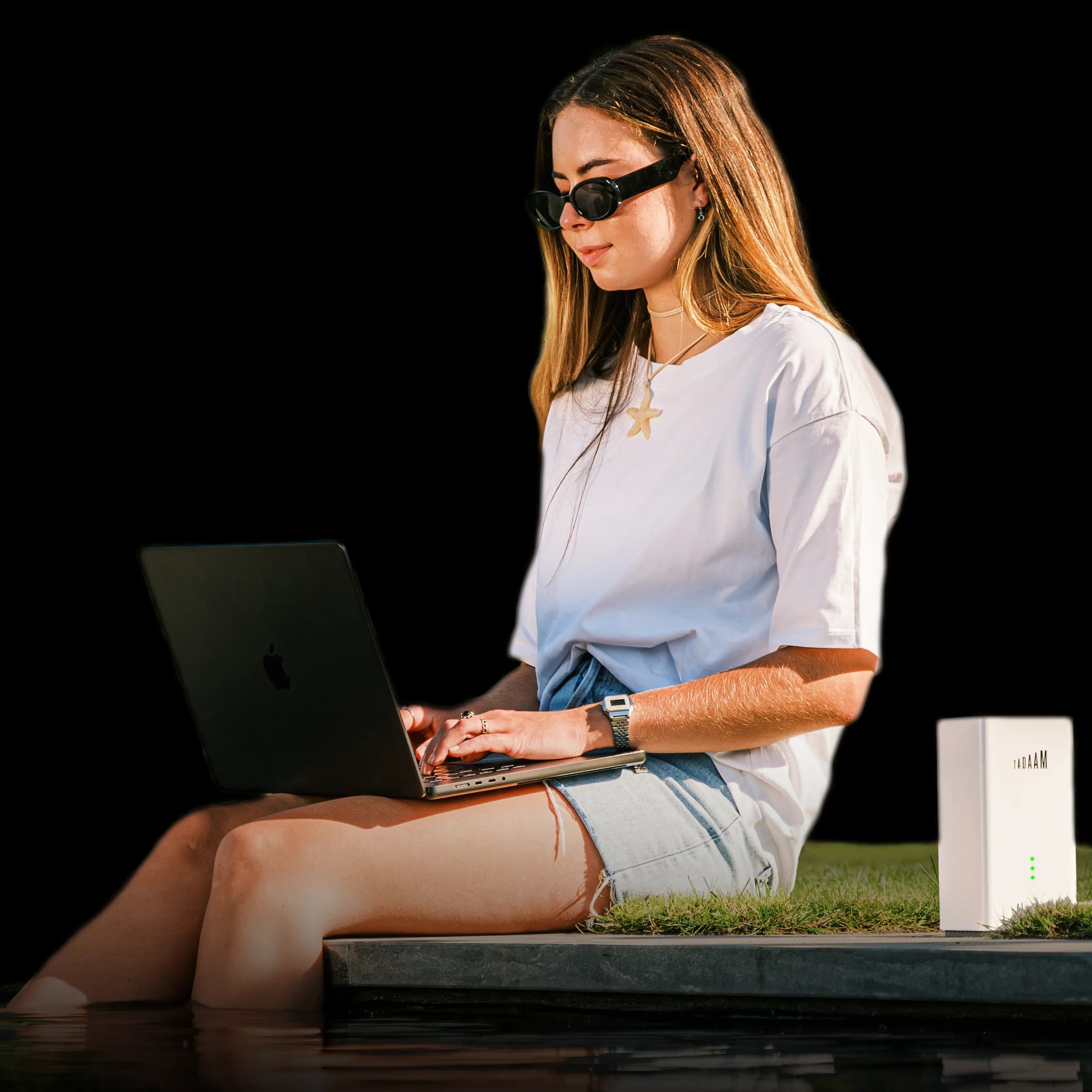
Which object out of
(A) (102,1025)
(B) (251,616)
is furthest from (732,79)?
(A) (102,1025)

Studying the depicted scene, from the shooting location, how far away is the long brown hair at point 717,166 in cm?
294

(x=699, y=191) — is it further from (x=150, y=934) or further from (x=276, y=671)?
(x=150, y=934)

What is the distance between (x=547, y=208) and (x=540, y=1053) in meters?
1.47

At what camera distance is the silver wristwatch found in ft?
8.78

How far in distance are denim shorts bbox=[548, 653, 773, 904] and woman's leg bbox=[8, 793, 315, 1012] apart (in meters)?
0.53

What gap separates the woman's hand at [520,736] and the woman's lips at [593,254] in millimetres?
771

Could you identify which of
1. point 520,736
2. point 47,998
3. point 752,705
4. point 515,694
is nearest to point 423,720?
point 515,694

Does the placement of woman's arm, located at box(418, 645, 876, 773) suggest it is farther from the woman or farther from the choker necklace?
the choker necklace

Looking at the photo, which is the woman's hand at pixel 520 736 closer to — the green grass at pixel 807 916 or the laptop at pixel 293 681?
the laptop at pixel 293 681

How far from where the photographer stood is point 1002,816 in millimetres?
2455

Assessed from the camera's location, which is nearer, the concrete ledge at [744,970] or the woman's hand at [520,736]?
the concrete ledge at [744,970]

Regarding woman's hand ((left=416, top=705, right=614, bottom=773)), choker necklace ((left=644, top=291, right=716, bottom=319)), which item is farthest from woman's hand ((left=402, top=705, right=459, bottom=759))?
choker necklace ((left=644, top=291, right=716, bottom=319))

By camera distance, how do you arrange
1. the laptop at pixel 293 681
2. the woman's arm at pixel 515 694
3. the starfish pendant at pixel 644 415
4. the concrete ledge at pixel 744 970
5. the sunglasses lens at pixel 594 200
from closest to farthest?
the concrete ledge at pixel 744 970, the laptop at pixel 293 681, the sunglasses lens at pixel 594 200, the starfish pendant at pixel 644 415, the woman's arm at pixel 515 694

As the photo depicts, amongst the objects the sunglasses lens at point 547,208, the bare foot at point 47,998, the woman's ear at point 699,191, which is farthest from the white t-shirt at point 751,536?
the bare foot at point 47,998
